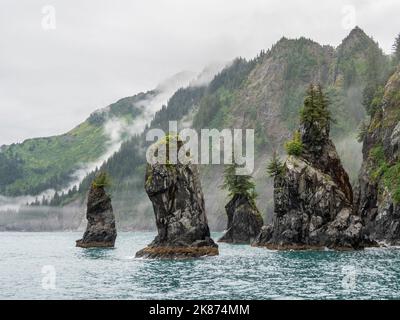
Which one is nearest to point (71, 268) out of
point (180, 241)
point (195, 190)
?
point (180, 241)

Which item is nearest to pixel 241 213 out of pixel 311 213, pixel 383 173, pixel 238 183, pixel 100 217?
pixel 238 183

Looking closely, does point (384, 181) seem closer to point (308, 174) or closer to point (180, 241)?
point (308, 174)

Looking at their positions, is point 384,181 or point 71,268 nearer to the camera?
point 71,268

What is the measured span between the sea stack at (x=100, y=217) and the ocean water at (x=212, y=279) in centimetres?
4520

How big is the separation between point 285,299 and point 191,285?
12636mm

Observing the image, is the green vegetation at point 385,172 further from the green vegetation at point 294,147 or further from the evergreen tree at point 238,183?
the evergreen tree at point 238,183

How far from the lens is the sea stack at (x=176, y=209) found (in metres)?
87.2

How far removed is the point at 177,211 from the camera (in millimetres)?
88438

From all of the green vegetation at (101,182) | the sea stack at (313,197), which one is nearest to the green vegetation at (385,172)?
the sea stack at (313,197)

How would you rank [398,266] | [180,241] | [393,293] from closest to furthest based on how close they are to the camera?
1. [393,293]
2. [398,266]
3. [180,241]

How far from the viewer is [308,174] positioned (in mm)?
111438

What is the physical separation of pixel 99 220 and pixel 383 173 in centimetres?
6868

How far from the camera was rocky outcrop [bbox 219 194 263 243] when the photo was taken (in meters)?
146

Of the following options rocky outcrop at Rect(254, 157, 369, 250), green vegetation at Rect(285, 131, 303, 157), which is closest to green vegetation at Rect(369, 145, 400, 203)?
rocky outcrop at Rect(254, 157, 369, 250)
